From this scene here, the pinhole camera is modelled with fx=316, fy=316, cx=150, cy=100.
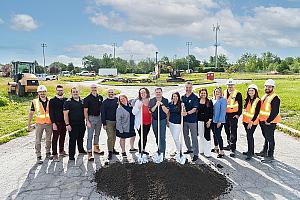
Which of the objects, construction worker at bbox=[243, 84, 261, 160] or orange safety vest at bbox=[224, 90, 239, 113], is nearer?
construction worker at bbox=[243, 84, 261, 160]

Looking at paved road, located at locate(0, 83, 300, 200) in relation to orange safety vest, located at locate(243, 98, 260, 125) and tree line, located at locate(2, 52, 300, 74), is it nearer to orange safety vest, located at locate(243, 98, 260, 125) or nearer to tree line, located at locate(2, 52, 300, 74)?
orange safety vest, located at locate(243, 98, 260, 125)

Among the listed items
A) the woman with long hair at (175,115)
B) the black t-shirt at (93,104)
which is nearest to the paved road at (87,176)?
the woman with long hair at (175,115)

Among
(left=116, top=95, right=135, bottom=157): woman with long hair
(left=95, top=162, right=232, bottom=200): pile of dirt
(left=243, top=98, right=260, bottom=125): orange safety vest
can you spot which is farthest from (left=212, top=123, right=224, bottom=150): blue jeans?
(left=116, top=95, right=135, bottom=157): woman with long hair

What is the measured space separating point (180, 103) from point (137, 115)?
3.28 ft

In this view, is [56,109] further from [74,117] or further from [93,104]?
[93,104]

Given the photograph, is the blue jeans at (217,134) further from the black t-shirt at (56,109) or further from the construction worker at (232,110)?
the black t-shirt at (56,109)

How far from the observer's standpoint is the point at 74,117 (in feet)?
22.9

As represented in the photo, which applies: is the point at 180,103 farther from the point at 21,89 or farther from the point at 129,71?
the point at 129,71

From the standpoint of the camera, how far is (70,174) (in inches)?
248

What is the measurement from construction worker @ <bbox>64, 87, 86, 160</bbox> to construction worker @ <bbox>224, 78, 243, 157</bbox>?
3.41 m

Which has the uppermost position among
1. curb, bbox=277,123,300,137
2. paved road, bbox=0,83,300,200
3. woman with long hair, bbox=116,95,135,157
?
woman with long hair, bbox=116,95,135,157

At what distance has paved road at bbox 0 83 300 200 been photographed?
539cm

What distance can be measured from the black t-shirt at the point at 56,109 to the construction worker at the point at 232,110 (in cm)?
383

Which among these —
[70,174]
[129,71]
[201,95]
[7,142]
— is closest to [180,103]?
[201,95]
